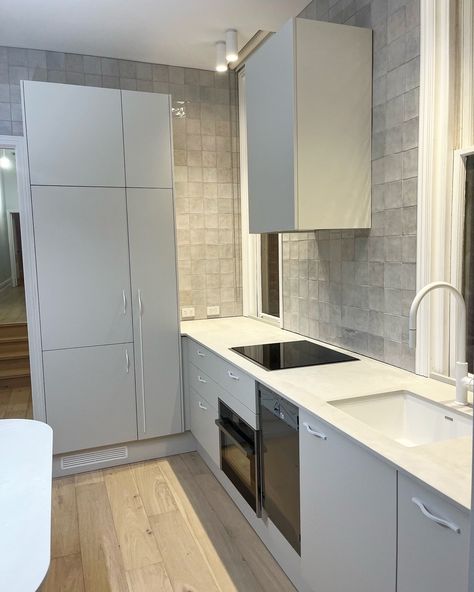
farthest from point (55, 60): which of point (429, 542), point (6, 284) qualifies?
point (6, 284)

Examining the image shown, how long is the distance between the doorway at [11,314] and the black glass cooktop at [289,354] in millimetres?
2594

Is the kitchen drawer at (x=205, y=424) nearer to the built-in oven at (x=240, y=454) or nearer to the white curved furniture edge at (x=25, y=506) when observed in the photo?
the built-in oven at (x=240, y=454)

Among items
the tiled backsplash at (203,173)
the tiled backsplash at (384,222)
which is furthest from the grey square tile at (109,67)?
the tiled backsplash at (384,222)

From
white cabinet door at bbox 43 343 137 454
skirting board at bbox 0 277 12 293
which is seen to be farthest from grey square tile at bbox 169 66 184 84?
skirting board at bbox 0 277 12 293

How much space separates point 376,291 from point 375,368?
37 cm

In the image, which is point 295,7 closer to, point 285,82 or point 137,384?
point 285,82

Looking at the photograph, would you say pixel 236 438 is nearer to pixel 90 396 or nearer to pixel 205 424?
pixel 205 424

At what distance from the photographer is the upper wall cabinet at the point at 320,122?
210 cm

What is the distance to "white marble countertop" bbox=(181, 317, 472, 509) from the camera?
1.15 m

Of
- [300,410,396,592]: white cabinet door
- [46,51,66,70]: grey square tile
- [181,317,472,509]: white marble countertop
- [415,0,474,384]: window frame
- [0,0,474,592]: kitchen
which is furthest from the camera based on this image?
[46,51,66,70]: grey square tile

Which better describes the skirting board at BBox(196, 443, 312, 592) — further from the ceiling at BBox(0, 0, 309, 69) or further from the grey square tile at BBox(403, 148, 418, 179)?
the ceiling at BBox(0, 0, 309, 69)

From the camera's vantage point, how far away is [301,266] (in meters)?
2.93

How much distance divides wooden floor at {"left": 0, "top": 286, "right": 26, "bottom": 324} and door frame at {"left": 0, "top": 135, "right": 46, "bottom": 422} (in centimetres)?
269

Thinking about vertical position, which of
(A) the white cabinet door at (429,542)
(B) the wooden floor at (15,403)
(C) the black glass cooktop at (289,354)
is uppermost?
(C) the black glass cooktop at (289,354)
